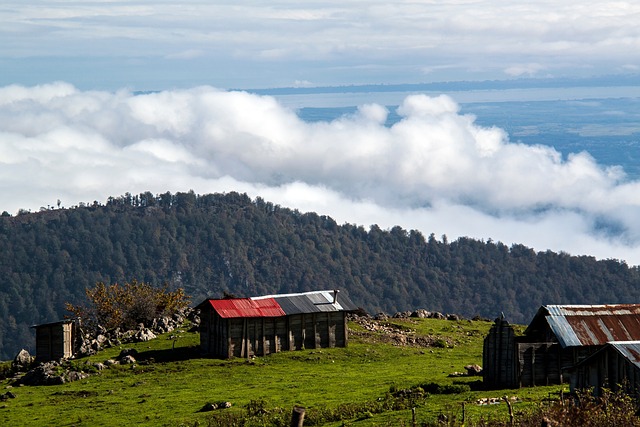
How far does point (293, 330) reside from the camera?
68.1m

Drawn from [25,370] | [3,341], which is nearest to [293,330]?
[25,370]

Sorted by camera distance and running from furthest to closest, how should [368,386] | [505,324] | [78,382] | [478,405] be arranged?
[78,382] → [368,386] → [505,324] → [478,405]

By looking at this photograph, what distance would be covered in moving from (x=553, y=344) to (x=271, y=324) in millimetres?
22054

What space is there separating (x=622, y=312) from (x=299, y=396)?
18131 millimetres

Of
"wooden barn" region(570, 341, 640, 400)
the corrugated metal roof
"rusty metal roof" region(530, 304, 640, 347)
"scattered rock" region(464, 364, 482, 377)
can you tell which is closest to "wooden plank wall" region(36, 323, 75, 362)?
"scattered rock" region(464, 364, 482, 377)

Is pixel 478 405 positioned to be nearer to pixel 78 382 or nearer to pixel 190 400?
pixel 190 400

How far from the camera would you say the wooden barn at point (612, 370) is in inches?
1527

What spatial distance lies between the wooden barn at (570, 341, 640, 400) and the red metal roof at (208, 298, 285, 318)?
93.1 feet

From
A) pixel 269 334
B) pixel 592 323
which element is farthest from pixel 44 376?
pixel 592 323

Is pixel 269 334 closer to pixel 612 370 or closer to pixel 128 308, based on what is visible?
pixel 128 308

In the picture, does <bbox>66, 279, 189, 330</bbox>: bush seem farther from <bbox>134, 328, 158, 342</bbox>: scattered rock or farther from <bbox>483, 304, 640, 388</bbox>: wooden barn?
<bbox>483, 304, 640, 388</bbox>: wooden barn

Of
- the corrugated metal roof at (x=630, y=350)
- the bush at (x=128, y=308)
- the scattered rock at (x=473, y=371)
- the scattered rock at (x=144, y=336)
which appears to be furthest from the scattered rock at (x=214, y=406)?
the bush at (x=128, y=308)

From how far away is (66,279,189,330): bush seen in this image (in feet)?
260

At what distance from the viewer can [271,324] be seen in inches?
2638
